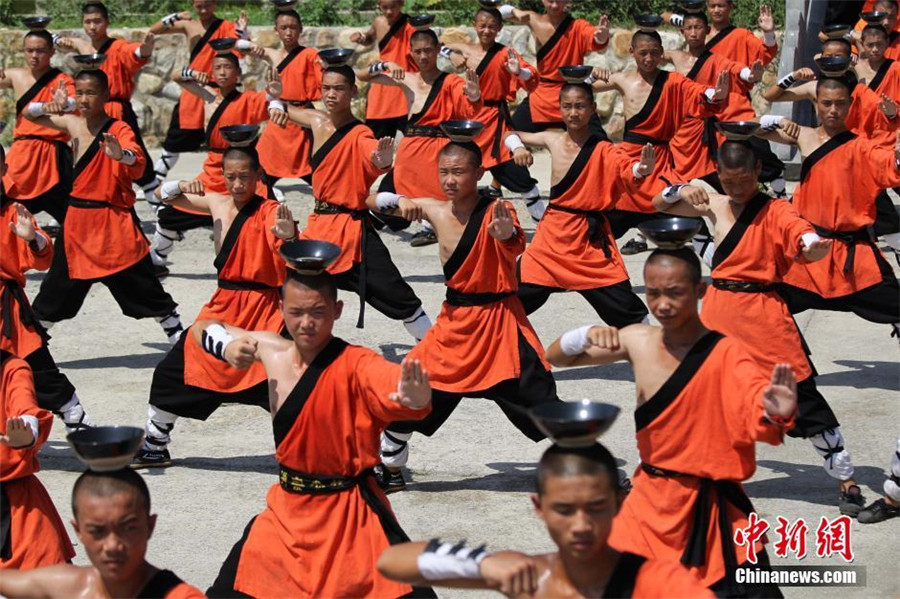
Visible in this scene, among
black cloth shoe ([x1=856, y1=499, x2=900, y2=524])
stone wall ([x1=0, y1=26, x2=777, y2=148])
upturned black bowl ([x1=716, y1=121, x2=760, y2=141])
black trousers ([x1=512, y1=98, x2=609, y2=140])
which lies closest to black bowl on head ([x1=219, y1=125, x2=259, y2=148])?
upturned black bowl ([x1=716, y1=121, x2=760, y2=141])

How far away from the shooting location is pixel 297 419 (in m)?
4.97

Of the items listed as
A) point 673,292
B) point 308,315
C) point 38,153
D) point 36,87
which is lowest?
point 38,153

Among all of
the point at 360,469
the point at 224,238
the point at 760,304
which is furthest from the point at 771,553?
the point at 224,238

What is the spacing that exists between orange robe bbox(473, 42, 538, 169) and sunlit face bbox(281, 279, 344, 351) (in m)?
6.48

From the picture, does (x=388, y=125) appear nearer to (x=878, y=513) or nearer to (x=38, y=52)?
(x=38, y=52)

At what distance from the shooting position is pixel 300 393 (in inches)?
195

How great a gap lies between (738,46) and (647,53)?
194cm

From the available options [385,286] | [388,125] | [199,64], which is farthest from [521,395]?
[199,64]

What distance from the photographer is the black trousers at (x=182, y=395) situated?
7.22 metres

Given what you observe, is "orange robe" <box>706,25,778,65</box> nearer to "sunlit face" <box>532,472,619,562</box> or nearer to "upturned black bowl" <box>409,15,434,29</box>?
"upturned black bowl" <box>409,15,434,29</box>

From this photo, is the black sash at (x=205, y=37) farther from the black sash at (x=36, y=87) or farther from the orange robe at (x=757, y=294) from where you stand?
the orange robe at (x=757, y=294)

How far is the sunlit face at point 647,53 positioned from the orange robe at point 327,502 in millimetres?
5726

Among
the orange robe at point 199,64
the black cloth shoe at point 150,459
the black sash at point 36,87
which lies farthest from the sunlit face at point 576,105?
the orange robe at point 199,64

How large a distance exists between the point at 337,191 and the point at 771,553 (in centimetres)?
339
